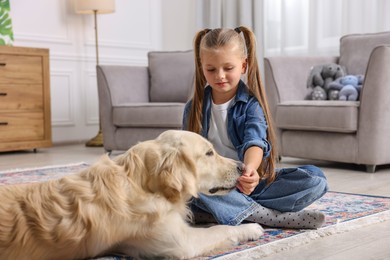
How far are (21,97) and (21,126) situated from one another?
28 cm

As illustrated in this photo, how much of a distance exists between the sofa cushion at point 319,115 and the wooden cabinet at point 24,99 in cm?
250

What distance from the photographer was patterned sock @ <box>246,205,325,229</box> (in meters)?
2.13

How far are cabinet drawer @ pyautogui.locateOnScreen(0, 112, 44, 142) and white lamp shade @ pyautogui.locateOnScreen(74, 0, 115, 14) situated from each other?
123 centimetres

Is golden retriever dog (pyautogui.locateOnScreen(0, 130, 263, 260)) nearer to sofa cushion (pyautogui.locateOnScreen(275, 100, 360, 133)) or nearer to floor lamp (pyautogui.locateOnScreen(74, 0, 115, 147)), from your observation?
sofa cushion (pyautogui.locateOnScreen(275, 100, 360, 133))

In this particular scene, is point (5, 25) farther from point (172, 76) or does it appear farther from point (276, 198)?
point (276, 198)

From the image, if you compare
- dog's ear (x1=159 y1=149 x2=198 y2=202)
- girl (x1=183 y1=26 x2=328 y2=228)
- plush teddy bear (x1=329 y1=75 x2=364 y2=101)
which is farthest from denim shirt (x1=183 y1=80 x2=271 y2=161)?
plush teddy bear (x1=329 y1=75 x2=364 y2=101)

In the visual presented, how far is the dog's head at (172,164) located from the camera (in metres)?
1.70

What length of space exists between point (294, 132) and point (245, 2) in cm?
232

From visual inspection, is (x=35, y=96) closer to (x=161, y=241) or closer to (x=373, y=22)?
(x=373, y=22)

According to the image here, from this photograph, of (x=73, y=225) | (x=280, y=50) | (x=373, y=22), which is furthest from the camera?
(x=280, y=50)

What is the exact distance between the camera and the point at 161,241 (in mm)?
1704

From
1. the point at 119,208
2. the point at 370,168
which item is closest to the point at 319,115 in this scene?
the point at 370,168

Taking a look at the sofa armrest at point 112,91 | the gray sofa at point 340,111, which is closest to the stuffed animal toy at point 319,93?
the gray sofa at point 340,111

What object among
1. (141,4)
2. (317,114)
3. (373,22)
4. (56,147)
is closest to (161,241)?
(317,114)
